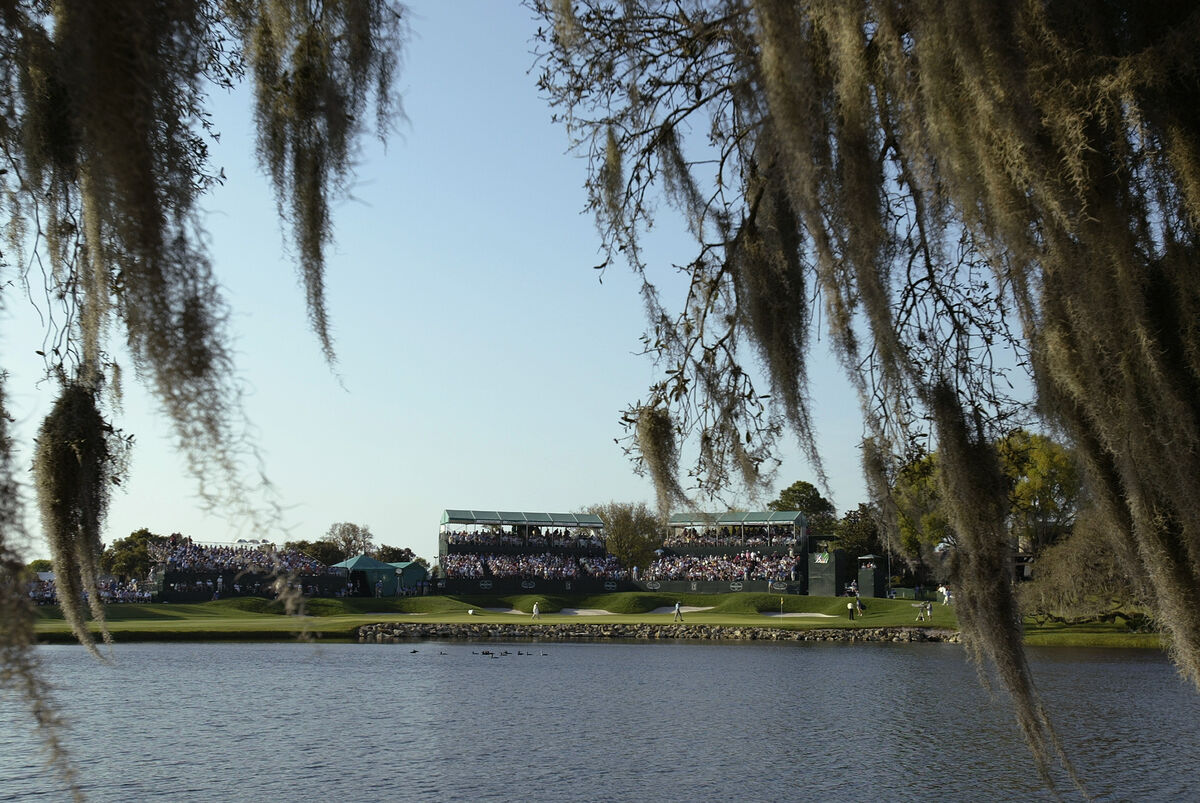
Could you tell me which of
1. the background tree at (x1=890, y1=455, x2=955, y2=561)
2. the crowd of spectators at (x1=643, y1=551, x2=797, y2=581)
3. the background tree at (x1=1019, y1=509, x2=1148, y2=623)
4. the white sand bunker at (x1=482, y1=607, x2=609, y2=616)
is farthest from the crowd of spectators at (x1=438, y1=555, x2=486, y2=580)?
the background tree at (x1=890, y1=455, x2=955, y2=561)

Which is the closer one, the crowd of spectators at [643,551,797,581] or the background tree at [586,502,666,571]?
the crowd of spectators at [643,551,797,581]

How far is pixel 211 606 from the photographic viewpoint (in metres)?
45.6

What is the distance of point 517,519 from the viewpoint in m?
62.2

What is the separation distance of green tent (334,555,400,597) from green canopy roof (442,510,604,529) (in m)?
6.04

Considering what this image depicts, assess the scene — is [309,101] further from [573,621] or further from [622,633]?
[573,621]

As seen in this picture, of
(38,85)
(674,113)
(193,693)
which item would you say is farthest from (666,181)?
(193,693)

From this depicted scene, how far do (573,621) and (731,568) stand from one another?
11778 mm

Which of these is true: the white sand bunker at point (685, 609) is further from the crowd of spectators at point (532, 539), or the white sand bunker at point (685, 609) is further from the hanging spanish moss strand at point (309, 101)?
the hanging spanish moss strand at point (309, 101)

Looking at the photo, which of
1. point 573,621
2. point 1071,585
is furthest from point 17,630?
point 573,621

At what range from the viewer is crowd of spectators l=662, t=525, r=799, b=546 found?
56531 millimetres

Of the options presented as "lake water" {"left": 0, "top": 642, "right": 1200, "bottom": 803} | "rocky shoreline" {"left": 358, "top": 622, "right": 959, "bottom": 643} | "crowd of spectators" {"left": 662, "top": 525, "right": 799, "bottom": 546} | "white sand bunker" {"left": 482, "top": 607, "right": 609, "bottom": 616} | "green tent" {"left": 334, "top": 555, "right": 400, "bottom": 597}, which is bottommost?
"lake water" {"left": 0, "top": 642, "right": 1200, "bottom": 803}

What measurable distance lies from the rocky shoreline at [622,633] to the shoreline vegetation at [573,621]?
44 millimetres

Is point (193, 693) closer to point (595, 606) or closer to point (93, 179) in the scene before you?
point (93, 179)

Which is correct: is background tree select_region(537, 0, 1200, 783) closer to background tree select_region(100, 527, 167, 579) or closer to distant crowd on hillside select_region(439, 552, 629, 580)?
distant crowd on hillside select_region(439, 552, 629, 580)
